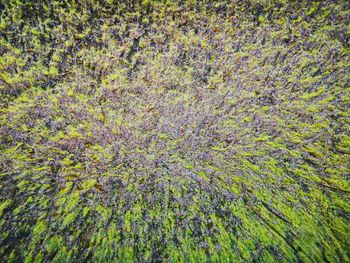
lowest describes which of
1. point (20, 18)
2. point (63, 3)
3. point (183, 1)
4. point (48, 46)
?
point (48, 46)

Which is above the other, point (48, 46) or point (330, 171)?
point (48, 46)

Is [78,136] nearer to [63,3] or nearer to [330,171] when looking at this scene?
[63,3]

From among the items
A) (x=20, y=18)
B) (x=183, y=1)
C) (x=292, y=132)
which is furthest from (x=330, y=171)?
(x=20, y=18)

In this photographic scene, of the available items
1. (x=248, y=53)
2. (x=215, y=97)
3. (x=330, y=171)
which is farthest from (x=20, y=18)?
(x=330, y=171)

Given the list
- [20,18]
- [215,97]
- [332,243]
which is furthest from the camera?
[215,97]

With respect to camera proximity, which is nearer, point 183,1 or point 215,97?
point 183,1

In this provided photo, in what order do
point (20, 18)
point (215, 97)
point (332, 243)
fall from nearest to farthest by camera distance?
point (20, 18) < point (332, 243) < point (215, 97)

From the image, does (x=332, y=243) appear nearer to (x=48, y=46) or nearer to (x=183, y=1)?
(x=183, y=1)
